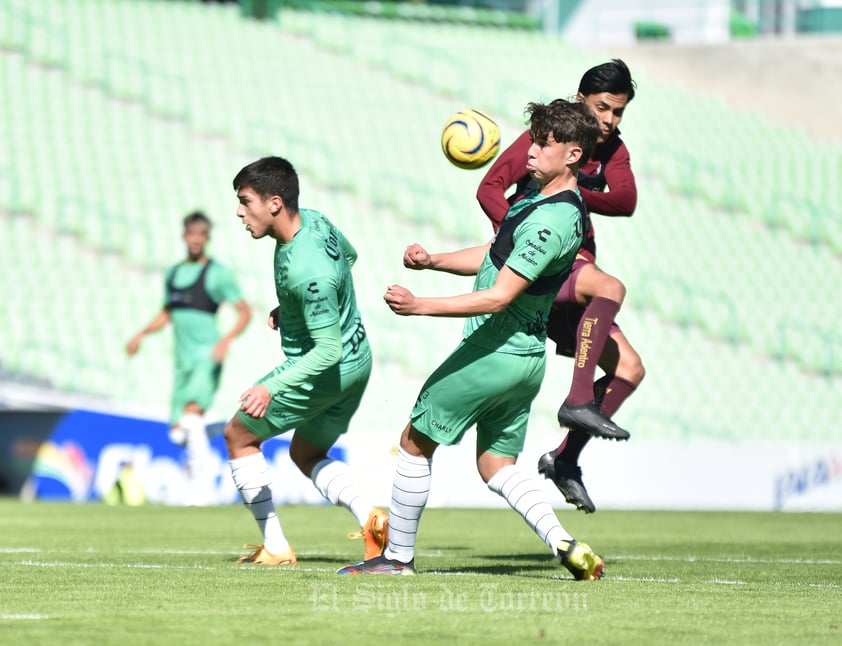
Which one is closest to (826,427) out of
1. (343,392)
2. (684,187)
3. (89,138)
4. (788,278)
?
(788,278)

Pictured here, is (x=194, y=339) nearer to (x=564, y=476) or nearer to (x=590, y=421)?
(x=564, y=476)

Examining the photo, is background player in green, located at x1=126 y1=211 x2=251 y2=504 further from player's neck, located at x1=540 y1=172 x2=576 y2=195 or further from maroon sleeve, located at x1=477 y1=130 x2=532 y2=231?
player's neck, located at x1=540 y1=172 x2=576 y2=195

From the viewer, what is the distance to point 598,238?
2120 cm

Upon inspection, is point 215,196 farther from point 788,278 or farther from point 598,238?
point 788,278

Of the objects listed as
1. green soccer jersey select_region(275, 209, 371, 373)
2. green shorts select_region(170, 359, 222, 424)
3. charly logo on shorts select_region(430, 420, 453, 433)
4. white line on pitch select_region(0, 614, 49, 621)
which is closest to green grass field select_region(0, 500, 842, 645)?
white line on pitch select_region(0, 614, 49, 621)

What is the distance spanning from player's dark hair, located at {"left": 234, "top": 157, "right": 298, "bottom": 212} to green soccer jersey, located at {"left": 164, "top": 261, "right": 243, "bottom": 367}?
584cm

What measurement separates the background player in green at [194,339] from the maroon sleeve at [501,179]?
560cm

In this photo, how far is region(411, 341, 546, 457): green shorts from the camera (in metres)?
5.76

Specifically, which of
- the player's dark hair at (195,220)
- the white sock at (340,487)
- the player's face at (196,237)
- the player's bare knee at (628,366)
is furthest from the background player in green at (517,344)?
the player's face at (196,237)

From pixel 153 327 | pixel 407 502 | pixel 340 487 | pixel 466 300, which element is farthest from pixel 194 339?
pixel 466 300

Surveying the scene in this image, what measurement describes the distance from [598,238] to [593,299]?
14724 mm

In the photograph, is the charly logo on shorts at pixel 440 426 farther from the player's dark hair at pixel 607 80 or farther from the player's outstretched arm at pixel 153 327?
the player's outstretched arm at pixel 153 327

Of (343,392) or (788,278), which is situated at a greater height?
(343,392)

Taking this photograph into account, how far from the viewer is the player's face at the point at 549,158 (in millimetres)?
5797
